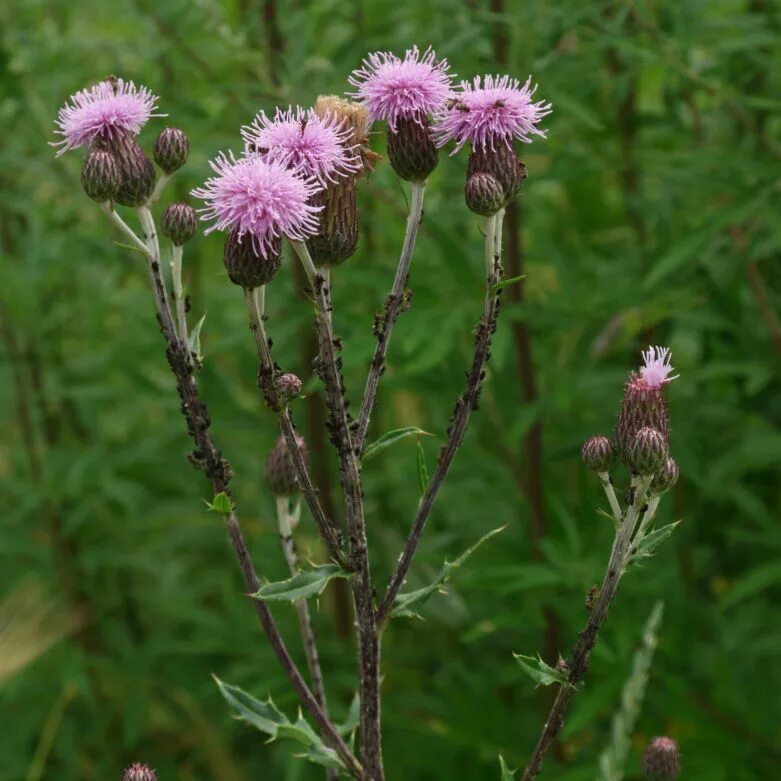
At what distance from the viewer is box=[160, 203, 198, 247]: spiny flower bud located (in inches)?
78.8

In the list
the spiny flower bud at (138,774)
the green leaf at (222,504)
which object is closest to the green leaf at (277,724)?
the spiny flower bud at (138,774)

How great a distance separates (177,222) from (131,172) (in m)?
0.11

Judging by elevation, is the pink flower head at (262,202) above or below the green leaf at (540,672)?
above

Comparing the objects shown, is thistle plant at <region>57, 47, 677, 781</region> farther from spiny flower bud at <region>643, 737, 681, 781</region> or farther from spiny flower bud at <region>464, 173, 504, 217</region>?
spiny flower bud at <region>643, 737, 681, 781</region>

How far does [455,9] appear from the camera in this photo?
336 centimetres

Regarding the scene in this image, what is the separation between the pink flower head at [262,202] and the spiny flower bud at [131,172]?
0.59 feet

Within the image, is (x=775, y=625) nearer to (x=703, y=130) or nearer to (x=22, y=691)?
(x=703, y=130)

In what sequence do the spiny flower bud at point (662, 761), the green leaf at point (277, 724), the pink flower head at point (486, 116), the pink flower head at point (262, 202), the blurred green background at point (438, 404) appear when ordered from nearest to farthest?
the pink flower head at point (262, 202) < the green leaf at point (277, 724) < the pink flower head at point (486, 116) < the spiny flower bud at point (662, 761) < the blurred green background at point (438, 404)

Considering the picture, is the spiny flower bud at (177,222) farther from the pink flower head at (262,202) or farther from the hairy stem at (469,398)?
the hairy stem at (469,398)

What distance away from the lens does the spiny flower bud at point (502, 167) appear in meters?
2.02

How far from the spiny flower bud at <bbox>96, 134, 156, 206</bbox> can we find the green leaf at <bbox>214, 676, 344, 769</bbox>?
2.68ft

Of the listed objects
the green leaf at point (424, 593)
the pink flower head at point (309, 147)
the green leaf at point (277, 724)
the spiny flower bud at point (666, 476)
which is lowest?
the green leaf at point (277, 724)

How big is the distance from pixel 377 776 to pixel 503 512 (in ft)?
7.63

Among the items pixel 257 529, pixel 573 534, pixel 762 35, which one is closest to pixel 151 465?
pixel 257 529
